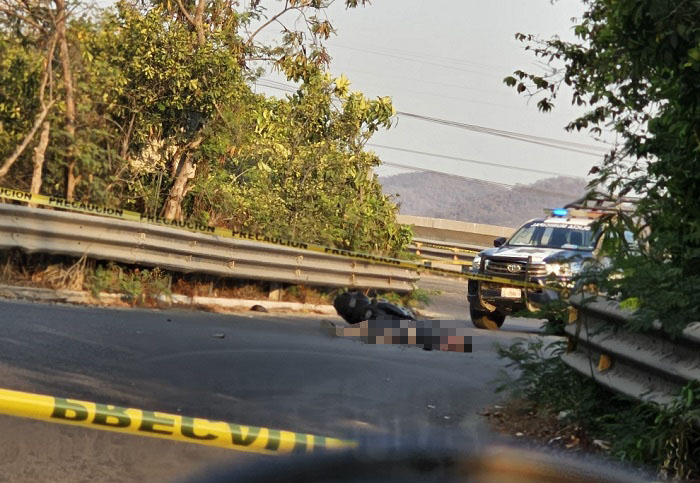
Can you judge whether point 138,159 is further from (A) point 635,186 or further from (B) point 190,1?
(A) point 635,186

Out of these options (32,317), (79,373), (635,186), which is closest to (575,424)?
(635,186)

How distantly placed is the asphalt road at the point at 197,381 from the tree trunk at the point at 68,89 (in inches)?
140

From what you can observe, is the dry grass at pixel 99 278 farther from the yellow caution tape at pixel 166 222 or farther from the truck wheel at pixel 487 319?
the truck wheel at pixel 487 319

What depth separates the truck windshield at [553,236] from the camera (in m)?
17.2

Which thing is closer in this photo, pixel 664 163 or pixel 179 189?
pixel 664 163

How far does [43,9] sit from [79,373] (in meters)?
8.22

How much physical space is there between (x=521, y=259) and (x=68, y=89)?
7205mm

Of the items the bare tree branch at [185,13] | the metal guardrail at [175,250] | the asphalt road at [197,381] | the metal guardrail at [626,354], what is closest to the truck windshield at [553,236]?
the metal guardrail at [175,250]

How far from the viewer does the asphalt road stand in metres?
5.51

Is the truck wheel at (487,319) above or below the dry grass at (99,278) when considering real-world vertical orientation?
below

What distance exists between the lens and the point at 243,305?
13.6 metres

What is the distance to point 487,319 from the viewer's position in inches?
643

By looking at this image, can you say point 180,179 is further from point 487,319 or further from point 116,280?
point 487,319

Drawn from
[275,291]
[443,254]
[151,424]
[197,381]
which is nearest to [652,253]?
[197,381]
